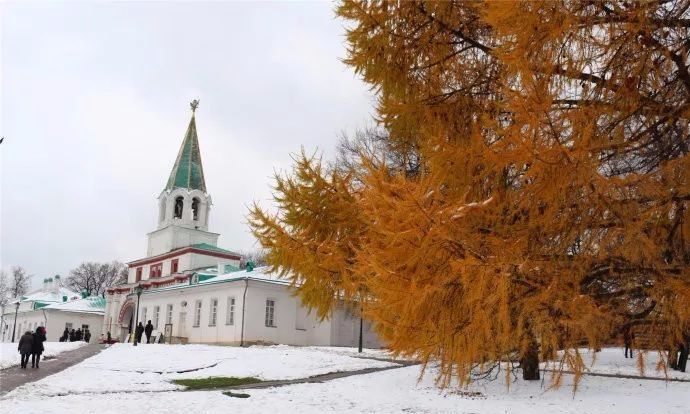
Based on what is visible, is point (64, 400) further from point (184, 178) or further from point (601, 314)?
point (184, 178)

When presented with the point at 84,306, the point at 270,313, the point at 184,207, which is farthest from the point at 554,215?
the point at 84,306

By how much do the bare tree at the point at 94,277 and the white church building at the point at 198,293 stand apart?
39657 mm

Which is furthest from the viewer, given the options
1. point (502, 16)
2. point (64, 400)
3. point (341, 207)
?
point (64, 400)

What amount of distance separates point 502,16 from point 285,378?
14098 millimetres

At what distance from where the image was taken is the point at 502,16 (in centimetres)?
558

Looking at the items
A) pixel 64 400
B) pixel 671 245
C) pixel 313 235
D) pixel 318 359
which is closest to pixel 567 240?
pixel 671 245

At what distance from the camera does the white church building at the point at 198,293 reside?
35.5 metres

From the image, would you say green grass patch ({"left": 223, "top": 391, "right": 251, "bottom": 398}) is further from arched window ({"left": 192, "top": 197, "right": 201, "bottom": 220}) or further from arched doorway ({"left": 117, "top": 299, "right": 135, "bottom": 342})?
arched doorway ({"left": 117, "top": 299, "right": 135, "bottom": 342})

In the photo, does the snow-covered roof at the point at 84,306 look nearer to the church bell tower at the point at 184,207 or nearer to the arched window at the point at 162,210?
the church bell tower at the point at 184,207

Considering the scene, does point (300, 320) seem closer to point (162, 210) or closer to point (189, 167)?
point (189, 167)

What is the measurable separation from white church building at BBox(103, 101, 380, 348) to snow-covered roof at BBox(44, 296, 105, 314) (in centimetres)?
1133

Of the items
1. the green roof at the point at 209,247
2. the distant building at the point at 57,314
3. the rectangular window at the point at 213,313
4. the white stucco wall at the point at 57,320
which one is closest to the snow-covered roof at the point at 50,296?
the distant building at the point at 57,314

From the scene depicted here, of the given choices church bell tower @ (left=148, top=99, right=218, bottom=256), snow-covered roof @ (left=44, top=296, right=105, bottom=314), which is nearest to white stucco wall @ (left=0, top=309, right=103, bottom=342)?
snow-covered roof @ (left=44, top=296, right=105, bottom=314)

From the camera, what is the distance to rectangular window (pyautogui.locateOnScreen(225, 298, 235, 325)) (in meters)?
35.6
